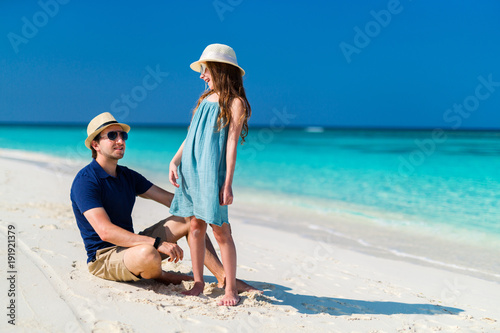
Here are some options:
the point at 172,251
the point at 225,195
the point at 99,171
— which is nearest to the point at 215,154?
the point at 225,195

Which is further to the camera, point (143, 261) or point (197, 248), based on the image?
point (197, 248)

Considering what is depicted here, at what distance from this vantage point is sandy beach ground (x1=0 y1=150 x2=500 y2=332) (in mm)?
2648

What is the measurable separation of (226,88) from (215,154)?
464 mm

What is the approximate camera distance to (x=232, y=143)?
3.10 metres

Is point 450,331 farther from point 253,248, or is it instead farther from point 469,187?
point 469,187

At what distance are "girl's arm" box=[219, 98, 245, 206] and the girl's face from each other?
0.26 m

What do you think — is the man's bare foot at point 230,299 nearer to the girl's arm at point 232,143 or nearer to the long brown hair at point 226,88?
the girl's arm at point 232,143

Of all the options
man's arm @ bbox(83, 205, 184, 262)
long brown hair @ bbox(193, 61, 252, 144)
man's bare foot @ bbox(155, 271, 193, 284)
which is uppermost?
long brown hair @ bbox(193, 61, 252, 144)

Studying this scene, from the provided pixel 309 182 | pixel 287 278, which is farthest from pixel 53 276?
pixel 309 182

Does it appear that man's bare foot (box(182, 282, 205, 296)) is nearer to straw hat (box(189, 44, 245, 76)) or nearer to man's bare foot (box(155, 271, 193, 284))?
man's bare foot (box(155, 271, 193, 284))

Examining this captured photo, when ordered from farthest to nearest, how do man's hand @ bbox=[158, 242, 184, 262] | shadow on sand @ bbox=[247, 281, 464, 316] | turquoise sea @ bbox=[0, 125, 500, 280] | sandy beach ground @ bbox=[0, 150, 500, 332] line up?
turquoise sea @ bbox=[0, 125, 500, 280]
shadow on sand @ bbox=[247, 281, 464, 316]
man's hand @ bbox=[158, 242, 184, 262]
sandy beach ground @ bbox=[0, 150, 500, 332]

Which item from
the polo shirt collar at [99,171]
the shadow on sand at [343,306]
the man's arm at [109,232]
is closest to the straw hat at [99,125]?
the polo shirt collar at [99,171]

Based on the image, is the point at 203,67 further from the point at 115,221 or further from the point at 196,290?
the point at 196,290

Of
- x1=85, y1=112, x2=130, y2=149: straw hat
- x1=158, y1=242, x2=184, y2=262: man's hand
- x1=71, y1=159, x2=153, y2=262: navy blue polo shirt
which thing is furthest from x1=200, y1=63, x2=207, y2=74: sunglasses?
x1=158, y1=242, x2=184, y2=262: man's hand
